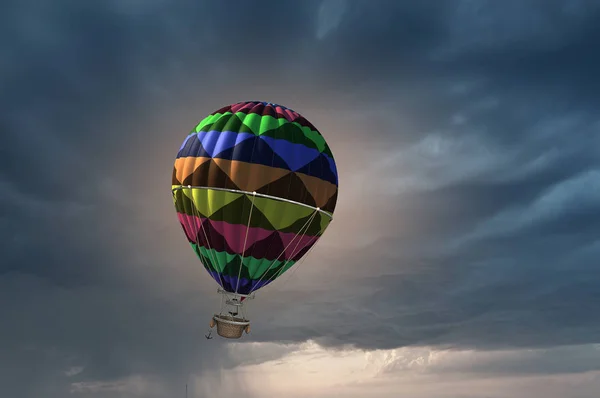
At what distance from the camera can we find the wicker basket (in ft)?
185

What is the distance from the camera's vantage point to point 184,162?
58.6 m

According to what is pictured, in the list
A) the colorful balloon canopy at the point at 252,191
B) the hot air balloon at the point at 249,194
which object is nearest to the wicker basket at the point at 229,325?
the hot air balloon at the point at 249,194

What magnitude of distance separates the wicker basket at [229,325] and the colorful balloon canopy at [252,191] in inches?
117

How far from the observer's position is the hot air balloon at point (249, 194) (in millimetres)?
55281

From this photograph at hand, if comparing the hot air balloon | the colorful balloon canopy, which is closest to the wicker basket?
the hot air balloon

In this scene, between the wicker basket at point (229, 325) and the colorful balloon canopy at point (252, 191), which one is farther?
the wicker basket at point (229, 325)

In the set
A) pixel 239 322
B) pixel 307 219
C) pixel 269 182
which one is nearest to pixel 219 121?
pixel 269 182

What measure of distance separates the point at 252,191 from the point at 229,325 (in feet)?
40.2

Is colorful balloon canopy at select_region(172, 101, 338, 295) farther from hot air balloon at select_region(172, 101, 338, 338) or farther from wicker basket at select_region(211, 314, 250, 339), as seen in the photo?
wicker basket at select_region(211, 314, 250, 339)

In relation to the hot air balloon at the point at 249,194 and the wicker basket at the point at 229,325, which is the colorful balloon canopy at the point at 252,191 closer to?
the hot air balloon at the point at 249,194

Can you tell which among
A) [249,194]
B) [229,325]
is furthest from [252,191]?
[229,325]

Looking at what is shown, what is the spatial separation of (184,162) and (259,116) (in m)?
8.19

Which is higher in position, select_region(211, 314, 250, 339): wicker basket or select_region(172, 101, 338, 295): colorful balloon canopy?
select_region(172, 101, 338, 295): colorful balloon canopy

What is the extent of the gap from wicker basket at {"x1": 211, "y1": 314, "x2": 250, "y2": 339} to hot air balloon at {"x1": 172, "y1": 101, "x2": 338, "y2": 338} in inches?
3.5
